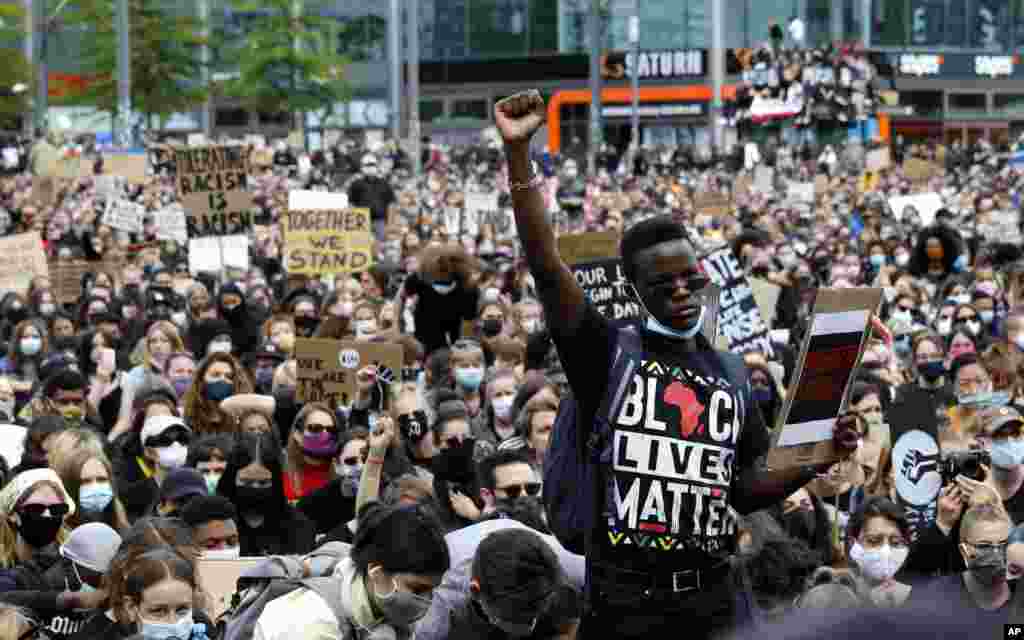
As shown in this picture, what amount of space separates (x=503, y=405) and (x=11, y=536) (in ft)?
11.6

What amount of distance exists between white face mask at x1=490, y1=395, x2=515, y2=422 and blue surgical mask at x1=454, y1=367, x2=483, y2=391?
802 mm

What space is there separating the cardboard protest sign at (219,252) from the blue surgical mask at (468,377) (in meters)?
6.99

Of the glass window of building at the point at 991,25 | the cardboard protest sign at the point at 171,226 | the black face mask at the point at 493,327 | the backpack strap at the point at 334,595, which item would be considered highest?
the glass window of building at the point at 991,25

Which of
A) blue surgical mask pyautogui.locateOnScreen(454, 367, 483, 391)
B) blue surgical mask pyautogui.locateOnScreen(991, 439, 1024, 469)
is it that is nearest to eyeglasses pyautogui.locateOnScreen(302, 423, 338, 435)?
blue surgical mask pyautogui.locateOnScreen(454, 367, 483, 391)

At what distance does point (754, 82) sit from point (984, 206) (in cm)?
2133

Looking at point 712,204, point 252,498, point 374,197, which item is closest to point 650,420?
point 252,498

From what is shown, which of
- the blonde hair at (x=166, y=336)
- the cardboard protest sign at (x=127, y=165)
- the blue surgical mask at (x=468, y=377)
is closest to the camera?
the blue surgical mask at (x=468, y=377)

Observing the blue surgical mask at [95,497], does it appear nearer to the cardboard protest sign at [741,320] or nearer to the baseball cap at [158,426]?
the baseball cap at [158,426]

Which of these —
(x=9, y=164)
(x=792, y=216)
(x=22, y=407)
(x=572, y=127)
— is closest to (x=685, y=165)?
(x=9, y=164)

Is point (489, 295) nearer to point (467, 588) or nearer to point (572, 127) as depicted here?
point (467, 588)

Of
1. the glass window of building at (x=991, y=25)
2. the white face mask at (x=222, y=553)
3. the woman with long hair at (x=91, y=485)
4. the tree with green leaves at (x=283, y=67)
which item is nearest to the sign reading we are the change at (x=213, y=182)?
the woman with long hair at (x=91, y=485)

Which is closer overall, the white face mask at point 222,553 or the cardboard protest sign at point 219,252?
the white face mask at point 222,553

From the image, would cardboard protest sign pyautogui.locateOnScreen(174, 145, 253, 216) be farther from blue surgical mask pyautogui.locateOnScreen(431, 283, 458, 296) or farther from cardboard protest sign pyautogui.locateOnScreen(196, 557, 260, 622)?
cardboard protest sign pyautogui.locateOnScreen(196, 557, 260, 622)

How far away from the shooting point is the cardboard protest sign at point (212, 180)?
17125 mm
